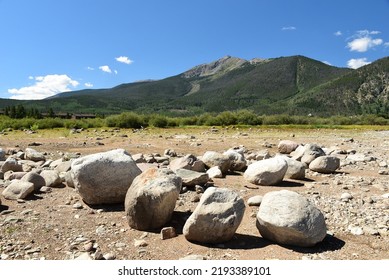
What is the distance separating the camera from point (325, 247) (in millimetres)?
5746

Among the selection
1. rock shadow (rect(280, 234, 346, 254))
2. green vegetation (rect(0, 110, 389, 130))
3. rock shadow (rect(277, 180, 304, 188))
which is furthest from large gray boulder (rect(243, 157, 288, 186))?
green vegetation (rect(0, 110, 389, 130))

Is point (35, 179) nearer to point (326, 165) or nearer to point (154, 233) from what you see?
point (154, 233)

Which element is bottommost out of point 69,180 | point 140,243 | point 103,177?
point 140,243

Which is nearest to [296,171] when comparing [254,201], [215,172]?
[215,172]

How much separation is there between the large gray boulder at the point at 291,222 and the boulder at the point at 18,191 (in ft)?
17.3

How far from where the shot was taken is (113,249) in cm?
573

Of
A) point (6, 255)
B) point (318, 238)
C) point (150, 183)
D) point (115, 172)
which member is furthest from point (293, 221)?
point (6, 255)

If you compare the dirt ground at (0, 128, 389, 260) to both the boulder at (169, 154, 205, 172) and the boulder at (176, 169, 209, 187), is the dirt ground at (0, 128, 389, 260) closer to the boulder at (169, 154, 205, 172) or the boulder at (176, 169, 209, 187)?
the boulder at (176, 169, 209, 187)

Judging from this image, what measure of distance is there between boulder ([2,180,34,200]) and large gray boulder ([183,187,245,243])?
4.29 meters

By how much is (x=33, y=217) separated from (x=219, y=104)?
189 meters

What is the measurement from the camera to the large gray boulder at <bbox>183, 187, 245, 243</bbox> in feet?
19.1

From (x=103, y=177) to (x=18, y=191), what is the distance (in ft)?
7.06

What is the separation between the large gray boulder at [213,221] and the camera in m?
5.83
